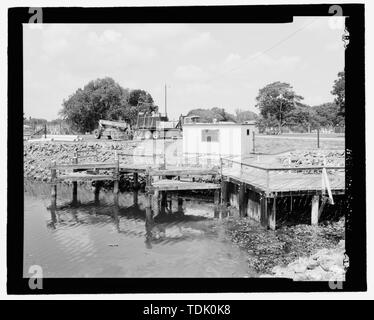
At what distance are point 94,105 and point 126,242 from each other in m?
20.6

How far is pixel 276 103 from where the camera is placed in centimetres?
3180

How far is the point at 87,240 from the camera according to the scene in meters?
11.4

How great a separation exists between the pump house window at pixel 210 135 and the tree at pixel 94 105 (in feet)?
36.7

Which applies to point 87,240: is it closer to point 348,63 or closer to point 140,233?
point 140,233

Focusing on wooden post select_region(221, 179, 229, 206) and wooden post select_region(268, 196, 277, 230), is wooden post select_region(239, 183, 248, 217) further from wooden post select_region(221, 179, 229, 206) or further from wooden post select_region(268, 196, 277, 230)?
wooden post select_region(268, 196, 277, 230)

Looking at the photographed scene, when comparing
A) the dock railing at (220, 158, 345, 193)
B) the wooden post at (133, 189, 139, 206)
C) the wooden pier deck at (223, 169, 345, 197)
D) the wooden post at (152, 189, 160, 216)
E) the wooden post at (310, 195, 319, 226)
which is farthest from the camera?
the wooden post at (133, 189, 139, 206)

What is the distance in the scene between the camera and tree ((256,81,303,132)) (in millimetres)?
29312

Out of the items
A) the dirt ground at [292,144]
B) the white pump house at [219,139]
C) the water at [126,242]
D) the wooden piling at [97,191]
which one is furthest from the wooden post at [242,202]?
the dirt ground at [292,144]

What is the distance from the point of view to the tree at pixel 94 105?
92.1 feet

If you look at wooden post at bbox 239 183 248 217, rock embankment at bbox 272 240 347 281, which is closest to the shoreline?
rock embankment at bbox 272 240 347 281

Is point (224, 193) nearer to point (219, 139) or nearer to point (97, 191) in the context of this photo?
point (219, 139)

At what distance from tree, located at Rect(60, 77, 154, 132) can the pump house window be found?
1119 cm

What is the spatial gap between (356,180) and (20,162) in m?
4.70
